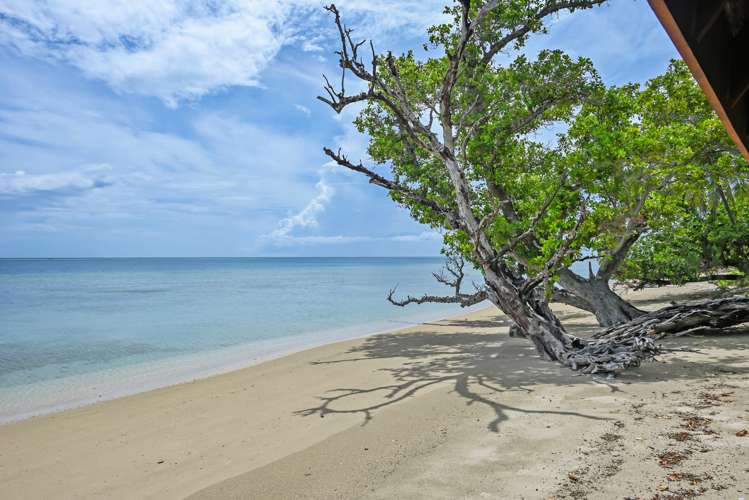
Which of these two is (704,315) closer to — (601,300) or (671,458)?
(601,300)

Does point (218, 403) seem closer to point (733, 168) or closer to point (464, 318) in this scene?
point (733, 168)

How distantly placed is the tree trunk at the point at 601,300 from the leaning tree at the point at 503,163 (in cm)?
254

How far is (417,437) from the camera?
20.5 feet

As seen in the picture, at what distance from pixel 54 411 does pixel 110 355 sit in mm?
7424

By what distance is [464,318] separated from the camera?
2381 cm

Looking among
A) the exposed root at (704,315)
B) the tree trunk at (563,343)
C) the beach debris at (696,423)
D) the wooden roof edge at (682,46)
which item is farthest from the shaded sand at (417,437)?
the wooden roof edge at (682,46)

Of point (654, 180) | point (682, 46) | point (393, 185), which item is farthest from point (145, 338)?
point (682, 46)

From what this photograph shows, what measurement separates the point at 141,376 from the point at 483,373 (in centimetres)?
945

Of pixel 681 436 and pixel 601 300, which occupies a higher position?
pixel 601 300

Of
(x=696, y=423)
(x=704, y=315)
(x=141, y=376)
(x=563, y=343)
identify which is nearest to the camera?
(x=696, y=423)

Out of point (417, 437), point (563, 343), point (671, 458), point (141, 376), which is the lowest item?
point (141, 376)

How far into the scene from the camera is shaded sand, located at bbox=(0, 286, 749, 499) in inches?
190

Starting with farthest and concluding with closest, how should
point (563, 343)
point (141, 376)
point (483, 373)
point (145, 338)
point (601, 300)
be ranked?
point (145, 338), point (601, 300), point (141, 376), point (563, 343), point (483, 373)

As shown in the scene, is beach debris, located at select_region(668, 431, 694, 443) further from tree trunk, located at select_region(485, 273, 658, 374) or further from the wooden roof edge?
the wooden roof edge
